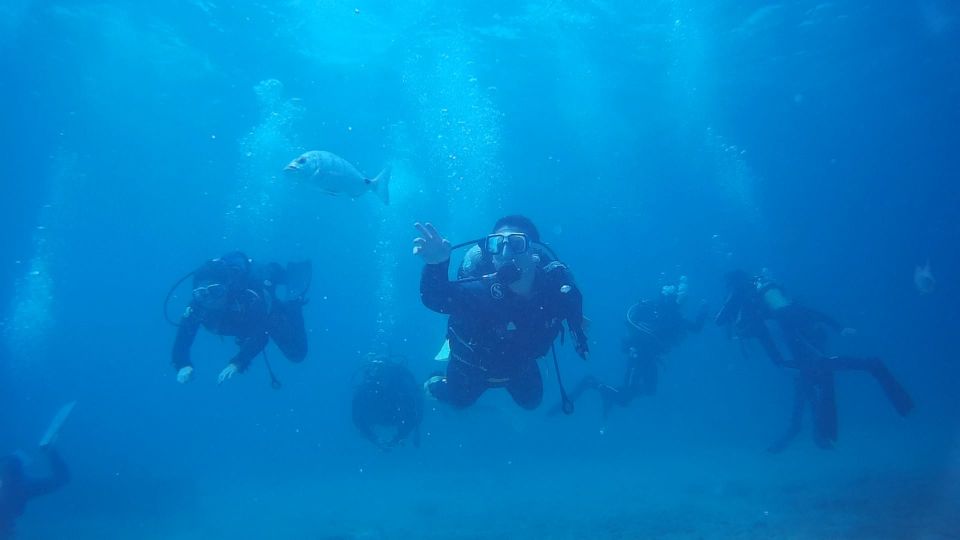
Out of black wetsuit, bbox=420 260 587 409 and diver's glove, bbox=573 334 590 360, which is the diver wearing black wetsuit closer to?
black wetsuit, bbox=420 260 587 409

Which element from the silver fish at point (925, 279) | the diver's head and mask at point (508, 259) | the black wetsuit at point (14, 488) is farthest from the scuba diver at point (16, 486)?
the silver fish at point (925, 279)

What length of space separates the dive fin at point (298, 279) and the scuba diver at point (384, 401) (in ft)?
10.6

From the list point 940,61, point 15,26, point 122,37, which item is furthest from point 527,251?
point 940,61

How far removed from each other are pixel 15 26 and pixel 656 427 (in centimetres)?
3744

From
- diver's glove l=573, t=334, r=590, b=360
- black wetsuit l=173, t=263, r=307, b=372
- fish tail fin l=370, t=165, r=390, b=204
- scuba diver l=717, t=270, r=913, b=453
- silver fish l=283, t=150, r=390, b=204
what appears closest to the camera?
diver's glove l=573, t=334, r=590, b=360

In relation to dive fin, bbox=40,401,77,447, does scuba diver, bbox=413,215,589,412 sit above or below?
below

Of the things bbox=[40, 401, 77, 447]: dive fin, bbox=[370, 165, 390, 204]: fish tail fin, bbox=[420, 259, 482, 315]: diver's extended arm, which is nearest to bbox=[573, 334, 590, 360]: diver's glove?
bbox=[420, 259, 482, 315]: diver's extended arm

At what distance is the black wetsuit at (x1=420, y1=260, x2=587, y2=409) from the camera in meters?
4.83

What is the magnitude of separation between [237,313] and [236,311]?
0.03 m

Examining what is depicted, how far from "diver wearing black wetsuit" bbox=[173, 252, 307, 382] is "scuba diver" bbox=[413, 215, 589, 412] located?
12.1ft

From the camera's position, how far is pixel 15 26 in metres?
21.3

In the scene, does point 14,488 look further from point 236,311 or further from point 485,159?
point 485,159

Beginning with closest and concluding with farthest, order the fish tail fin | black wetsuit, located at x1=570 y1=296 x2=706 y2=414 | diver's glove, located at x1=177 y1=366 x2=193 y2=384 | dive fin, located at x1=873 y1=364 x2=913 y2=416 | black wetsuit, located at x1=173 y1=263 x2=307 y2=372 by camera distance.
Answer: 1. diver's glove, located at x1=177 y1=366 x2=193 y2=384
2. black wetsuit, located at x1=173 y1=263 x2=307 y2=372
3. dive fin, located at x1=873 y1=364 x2=913 y2=416
4. the fish tail fin
5. black wetsuit, located at x1=570 y1=296 x2=706 y2=414

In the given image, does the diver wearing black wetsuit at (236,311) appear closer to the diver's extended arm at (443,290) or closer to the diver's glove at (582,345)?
the diver's extended arm at (443,290)
